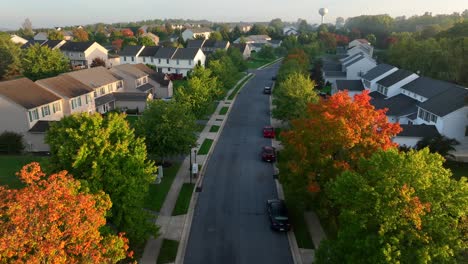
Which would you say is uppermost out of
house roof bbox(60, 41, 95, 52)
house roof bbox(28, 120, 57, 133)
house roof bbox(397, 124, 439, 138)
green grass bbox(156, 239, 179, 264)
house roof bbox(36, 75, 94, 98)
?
house roof bbox(60, 41, 95, 52)

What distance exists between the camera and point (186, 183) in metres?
33.1

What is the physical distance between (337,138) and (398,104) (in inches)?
1320

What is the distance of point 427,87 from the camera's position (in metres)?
51.0

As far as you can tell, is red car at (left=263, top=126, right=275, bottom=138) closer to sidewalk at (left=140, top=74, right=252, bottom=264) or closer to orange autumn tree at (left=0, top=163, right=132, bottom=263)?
sidewalk at (left=140, top=74, right=252, bottom=264)

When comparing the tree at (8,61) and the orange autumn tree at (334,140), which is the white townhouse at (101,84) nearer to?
the tree at (8,61)

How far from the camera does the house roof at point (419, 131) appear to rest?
40.1 meters

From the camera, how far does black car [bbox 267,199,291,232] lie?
25641mm

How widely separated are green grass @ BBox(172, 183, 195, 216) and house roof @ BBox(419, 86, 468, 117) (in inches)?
1176

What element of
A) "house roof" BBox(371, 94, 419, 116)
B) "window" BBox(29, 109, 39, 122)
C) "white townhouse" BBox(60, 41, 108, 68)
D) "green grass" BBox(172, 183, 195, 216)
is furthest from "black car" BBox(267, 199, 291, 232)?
"white townhouse" BBox(60, 41, 108, 68)

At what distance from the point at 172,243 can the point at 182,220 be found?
2994 mm

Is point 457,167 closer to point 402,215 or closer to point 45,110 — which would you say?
point 402,215

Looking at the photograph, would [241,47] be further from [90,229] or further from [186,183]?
[90,229]

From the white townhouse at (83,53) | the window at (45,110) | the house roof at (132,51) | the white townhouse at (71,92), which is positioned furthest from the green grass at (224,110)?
Answer: the white townhouse at (83,53)

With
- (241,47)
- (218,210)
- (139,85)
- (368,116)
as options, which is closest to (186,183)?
(218,210)
